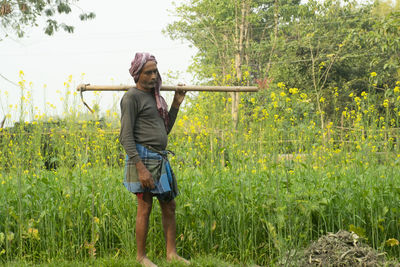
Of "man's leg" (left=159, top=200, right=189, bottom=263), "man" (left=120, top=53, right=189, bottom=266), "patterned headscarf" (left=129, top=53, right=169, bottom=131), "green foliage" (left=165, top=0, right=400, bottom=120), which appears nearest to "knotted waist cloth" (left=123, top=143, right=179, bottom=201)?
"man" (left=120, top=53, right=189, bottom=266)

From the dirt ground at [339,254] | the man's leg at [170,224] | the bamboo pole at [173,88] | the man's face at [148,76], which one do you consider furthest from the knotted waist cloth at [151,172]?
the dirt ground at [339,254]

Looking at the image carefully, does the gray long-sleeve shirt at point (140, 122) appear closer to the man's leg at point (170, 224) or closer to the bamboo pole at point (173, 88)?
the bamboo pole at point (173, 88)

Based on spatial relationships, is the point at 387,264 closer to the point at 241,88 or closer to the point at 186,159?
the point at 241,88

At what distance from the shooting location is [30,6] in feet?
47.5

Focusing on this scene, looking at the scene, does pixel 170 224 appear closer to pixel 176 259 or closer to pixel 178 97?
pixel 176 259

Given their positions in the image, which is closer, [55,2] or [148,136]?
[148,136]

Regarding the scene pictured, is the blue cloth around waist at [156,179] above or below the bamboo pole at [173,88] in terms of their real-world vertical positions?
below

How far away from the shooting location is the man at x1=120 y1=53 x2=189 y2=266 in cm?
373

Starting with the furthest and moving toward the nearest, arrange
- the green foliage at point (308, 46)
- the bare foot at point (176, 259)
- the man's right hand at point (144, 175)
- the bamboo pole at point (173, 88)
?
the green foliage at point (308, 46)
the bamboo pole at point (173, 88)
the bare foot at point (176, 259)
the man's right hand at point (144, 175)

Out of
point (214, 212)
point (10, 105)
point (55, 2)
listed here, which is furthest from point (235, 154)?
point (55, 2)

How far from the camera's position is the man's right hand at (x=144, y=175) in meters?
3.68

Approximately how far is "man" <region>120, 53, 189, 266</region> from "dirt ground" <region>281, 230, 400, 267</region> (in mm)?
1217

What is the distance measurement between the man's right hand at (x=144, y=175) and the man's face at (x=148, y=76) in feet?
2.26

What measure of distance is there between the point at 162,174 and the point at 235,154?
1040 millimetres
